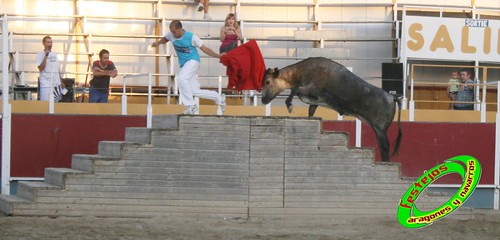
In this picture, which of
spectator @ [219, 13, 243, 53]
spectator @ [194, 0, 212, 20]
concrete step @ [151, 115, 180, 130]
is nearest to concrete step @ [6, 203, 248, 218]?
concrete step @ [151, 115, 180, 130]

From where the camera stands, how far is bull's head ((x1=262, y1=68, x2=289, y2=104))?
1708 centimetres

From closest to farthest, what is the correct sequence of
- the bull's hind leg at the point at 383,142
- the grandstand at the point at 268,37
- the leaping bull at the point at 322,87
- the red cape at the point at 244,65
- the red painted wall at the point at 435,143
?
the red cape at the point at 244,65 → the leaping bull at the point at 322,87 → the bull's hind leg at the point at 383,142 → the red painted wall at the point at 435,143 → the grandstand at the point at 268,37

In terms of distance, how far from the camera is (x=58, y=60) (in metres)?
21.5

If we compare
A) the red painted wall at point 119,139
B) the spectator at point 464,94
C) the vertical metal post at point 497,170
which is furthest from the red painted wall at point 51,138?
the spectator at point 464,94

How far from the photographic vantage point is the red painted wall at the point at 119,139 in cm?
1838

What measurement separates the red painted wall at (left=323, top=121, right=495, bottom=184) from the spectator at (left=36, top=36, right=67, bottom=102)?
4318mm

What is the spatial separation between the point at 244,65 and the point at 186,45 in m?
0.84

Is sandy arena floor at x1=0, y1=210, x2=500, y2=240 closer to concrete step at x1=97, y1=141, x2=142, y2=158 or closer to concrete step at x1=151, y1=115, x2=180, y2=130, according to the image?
concrete step at x1=97, y1=141, x2=142, y2=158

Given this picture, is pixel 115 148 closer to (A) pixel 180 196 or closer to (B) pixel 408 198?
(A) pixel 180 196

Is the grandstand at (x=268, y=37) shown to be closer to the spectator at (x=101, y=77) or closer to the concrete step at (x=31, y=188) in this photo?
the spectator at (x=101, y=77)

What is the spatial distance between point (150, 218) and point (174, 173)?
2.18 feet

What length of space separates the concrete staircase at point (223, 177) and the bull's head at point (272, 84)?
1183 millimetres

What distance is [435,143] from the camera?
19328mm

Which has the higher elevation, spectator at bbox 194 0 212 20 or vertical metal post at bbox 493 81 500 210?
spectator at bbox 194 0 212 20
